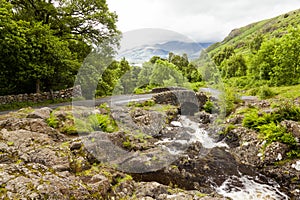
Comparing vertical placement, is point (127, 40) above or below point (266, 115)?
above

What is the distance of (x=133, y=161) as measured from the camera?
28.8ft

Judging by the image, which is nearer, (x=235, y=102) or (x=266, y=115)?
(x=266, y=115)

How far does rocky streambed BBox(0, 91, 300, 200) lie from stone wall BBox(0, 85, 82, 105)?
6866 millimetres

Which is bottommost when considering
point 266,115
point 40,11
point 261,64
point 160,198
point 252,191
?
point 252,191

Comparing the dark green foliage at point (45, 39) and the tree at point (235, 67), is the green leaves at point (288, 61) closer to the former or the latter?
the tree at point (235, 67)

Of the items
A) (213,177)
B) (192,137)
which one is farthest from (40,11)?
(213,177)

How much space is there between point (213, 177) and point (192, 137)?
4523 millimetres

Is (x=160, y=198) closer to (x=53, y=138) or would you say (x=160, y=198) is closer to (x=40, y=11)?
(x=53, y=138)

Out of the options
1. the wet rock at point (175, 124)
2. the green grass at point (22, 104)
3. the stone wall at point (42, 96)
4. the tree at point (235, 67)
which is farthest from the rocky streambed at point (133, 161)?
the tree at point (235, 67)

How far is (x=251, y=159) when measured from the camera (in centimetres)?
1014

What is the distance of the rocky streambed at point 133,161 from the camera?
5.64m

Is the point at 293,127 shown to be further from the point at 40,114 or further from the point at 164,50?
the point at 40,114

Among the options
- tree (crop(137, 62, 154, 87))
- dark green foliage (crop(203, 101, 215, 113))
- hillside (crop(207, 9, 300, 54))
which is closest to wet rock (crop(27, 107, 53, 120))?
tree (crop(137, 62, 154, 87))

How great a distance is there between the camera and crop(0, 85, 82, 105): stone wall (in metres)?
15.6
